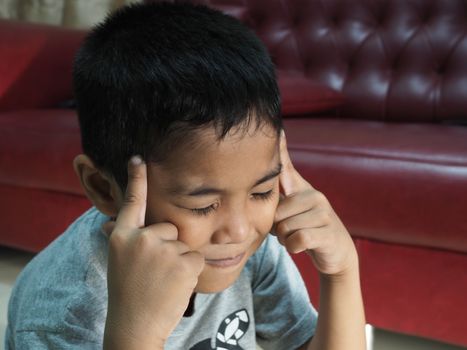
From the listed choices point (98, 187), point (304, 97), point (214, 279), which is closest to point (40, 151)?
point (304, 97)

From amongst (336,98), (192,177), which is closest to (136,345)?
(192,177)

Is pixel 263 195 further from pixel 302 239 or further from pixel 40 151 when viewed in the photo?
pixel 40 151

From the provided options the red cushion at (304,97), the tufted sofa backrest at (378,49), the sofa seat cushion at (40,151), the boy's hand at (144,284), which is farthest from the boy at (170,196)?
the tufted sofa backrest at (378,49)

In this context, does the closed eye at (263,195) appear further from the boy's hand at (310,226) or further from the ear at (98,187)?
the ear at (98,187)

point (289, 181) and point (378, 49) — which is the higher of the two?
point (378, 49)

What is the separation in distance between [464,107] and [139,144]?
1.29 metres

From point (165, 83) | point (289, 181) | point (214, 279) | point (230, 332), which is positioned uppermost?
point (165, 83)

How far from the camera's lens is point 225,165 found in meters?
0.63

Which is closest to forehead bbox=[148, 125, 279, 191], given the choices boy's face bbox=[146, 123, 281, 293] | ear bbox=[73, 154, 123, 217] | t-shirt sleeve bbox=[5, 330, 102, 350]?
boy's face bbox=[146, 123, 281, 293]

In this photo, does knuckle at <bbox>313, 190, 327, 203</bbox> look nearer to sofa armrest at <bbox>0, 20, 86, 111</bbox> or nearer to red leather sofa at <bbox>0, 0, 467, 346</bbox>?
red leather sofa at <bbox>0, 0, 467, 346</bbox>

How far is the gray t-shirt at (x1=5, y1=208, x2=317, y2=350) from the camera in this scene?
2.34 ft

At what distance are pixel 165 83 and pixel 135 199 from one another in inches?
4.9

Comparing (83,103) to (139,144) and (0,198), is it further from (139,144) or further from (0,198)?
(0,198)

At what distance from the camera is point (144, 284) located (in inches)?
24.4
